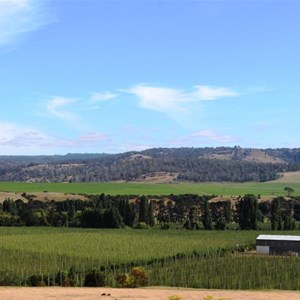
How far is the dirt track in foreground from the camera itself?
45594 mm

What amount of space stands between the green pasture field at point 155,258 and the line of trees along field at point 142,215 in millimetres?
10899

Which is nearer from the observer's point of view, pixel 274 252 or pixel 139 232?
pixel 274 252

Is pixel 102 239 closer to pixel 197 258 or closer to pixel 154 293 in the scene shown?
pixel 197 258

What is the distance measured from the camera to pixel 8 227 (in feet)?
450

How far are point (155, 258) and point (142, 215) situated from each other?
2471 inches

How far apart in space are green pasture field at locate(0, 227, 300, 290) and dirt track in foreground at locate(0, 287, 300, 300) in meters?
5.88

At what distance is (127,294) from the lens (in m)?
47.3

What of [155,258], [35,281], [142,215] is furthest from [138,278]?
[142,215]

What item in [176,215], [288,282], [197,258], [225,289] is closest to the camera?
[225,289]

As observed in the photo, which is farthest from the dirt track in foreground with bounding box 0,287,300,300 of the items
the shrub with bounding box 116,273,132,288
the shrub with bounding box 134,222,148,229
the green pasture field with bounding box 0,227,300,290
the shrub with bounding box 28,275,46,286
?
the shrub with bounding box 134,222,148,229

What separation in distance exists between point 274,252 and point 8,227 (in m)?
71.1

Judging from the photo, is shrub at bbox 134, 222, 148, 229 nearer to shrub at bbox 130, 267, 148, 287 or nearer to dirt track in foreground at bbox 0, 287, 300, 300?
shrub at bbox 130, 267, 148, 287

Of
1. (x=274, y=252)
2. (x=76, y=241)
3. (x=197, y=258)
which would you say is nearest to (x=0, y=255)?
(x=76, y=241)

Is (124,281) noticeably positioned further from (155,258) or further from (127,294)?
(155,258)
